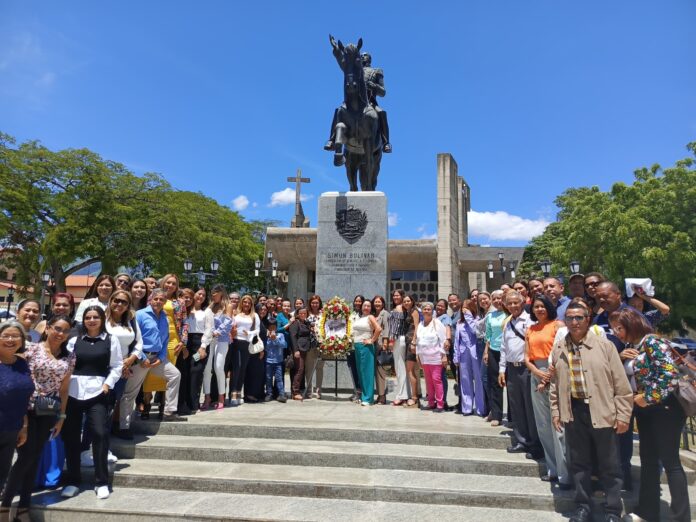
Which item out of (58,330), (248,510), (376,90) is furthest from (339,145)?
(248,510)

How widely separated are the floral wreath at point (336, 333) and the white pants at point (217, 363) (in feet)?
5.39

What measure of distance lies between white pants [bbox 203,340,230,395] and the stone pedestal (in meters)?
3.12

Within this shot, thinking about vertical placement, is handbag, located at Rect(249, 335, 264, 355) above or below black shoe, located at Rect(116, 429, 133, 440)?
above

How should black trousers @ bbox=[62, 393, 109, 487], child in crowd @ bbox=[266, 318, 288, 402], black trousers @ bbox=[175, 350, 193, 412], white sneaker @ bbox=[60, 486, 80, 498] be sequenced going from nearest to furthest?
white sneaker @ bbox=[60, 486, 80, 498]
black trousers @ bbox=[62, 393, 109, 487]
black trousers @ bbox=[175, 350, 193, 412]
child in crowd @ bbox=[266, 318, 288, 402]

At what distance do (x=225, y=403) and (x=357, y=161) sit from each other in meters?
5.97

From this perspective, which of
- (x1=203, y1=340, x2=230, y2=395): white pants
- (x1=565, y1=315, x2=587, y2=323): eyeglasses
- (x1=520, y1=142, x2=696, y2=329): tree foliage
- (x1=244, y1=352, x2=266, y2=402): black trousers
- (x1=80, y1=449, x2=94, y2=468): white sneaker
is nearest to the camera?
(x1=565, y1=315, x2=587, y2=323): eyeglasses

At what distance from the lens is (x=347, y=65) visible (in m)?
9.56

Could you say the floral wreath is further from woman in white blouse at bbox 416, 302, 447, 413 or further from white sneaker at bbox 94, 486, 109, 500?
white sneaker at bbox 94, 486, 109, 500

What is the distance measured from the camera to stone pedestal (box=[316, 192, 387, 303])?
9773mm

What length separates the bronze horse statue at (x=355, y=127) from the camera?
955 cm

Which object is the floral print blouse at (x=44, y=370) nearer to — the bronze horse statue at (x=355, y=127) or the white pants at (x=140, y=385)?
the white pants at (x=140, y=385)

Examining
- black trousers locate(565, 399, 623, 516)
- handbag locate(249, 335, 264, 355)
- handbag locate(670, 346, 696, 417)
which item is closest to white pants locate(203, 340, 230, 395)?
handbag locate(249, 335, 264, 355)

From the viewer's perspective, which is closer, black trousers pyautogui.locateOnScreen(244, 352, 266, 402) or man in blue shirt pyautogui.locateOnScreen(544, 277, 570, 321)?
man in blue shirt pyautogui.locateOnScreen(544, 277, 570, 321)

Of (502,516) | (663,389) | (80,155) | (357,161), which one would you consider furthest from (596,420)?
(80,155)
